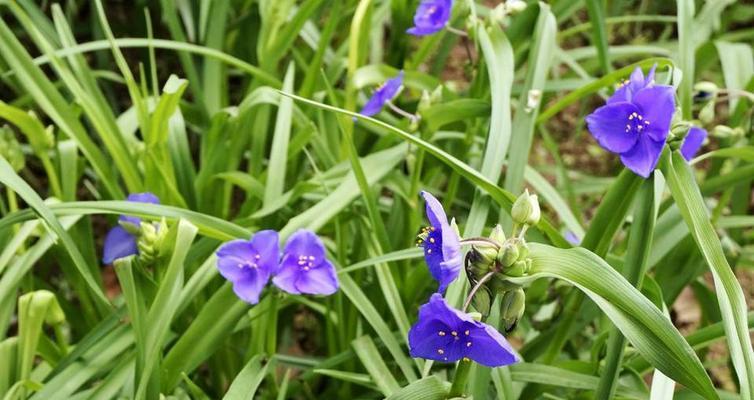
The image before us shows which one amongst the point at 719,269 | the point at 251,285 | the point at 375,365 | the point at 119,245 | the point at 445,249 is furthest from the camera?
the point at 119,245

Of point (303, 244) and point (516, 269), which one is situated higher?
point (516, 269)

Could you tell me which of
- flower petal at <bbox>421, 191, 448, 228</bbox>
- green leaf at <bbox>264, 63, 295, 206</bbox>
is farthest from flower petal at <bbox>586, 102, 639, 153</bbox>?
green leaf at <bbox>264, 63, 295, 206</bbox>

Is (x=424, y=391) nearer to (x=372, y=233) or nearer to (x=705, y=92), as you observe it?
(x=372, y=233)

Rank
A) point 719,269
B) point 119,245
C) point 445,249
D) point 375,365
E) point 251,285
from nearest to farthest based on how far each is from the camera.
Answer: point 445,249
point 719,269
point 251,285
point 375,365
point 119,245

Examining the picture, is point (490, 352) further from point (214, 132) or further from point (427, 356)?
point (214, 132)

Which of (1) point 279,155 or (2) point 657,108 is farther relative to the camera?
(1) point 279,155

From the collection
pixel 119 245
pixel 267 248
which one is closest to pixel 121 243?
pixel 119 245

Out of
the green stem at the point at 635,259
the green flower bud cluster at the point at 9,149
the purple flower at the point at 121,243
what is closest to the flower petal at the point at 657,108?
the green stem at the point at 635,259

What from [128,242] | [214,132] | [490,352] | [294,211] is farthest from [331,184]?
[490,352]
